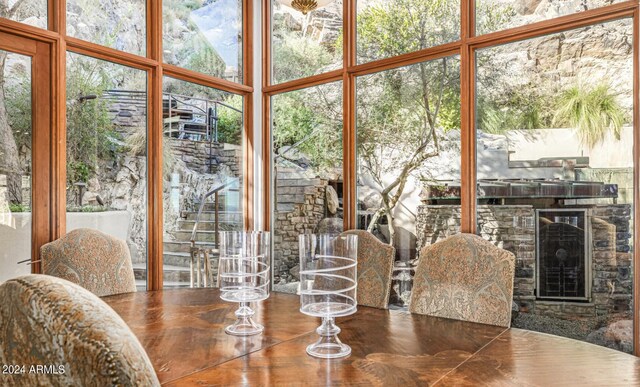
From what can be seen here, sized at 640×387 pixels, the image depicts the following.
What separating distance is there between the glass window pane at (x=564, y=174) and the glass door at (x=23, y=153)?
2633 millimetres

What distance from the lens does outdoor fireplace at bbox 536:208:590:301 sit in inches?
96.5

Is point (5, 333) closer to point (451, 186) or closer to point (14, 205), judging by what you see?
point (14, 205)

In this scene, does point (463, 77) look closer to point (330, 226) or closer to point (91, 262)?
point (330, 226)

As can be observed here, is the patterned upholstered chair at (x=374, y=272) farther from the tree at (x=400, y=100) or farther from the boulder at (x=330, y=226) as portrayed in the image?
the boulder at (x=330, y=226)

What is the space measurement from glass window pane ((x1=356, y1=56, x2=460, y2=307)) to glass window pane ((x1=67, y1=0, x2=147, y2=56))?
1.63 m

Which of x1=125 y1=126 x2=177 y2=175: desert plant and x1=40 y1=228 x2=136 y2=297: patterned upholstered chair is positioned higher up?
x1=125 y1=126 x2=177 y2=175: desert plant

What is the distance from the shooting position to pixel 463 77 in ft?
9.35

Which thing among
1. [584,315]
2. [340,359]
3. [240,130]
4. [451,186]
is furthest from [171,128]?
[584,315]

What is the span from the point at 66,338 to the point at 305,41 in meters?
3.56

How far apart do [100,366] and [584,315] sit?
2.63 m

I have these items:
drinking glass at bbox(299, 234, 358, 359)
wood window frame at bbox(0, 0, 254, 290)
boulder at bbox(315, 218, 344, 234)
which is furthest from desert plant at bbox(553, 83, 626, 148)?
wood window frame at bbox(0, 0, 254, 290)

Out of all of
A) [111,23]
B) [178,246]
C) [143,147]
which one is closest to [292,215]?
[178,246]

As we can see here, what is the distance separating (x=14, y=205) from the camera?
8.50ft

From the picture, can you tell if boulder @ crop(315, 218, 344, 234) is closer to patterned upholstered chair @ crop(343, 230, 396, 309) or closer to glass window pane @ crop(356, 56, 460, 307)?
glass window pane @ crop(356, 56, 460, 307)
